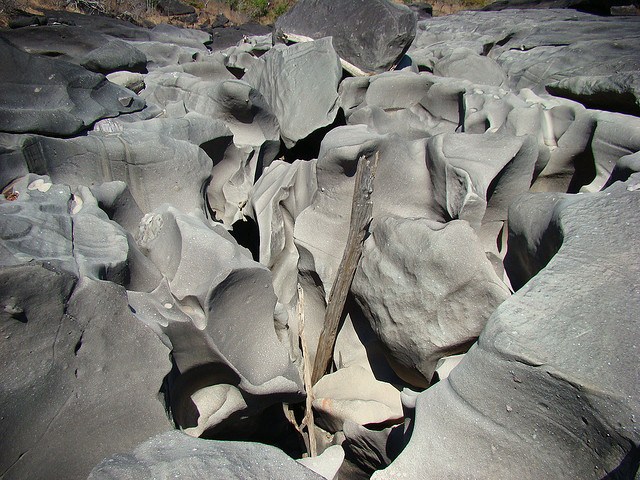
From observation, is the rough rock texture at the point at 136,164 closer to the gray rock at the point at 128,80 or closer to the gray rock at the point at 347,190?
the gray rock at the point at 347,190

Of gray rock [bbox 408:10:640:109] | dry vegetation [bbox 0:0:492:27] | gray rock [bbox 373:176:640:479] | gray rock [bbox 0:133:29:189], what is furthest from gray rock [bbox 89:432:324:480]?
dry vegetation [bbox 0:0:492:27]

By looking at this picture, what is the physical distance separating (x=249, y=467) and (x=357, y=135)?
1384 mm

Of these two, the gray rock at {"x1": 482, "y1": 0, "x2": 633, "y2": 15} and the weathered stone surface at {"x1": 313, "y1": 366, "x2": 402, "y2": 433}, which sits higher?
the gray rock at {"x1": 482, "y1": 0, "x2": 633, "y2": 15}

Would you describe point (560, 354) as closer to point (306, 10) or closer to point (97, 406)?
point (97, 406)

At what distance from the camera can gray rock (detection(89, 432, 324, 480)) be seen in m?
0.86

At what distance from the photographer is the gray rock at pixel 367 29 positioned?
314 cm

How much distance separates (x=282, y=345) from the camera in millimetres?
1709

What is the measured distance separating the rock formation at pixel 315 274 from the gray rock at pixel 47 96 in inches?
0.4

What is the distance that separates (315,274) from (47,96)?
1339 millimetres

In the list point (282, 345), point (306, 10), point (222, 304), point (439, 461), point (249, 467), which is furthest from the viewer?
point (306, 10)

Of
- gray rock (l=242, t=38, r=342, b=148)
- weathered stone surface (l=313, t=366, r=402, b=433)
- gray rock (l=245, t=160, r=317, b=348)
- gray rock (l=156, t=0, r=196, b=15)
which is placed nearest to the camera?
weathered stone surface (l=313, t=366, r=402, b=433)

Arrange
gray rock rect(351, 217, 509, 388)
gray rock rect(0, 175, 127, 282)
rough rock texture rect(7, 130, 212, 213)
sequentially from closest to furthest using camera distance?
1. gray rock rect(0, 175, 127, 282)
2. gray rock rect(351, 217, 509, 388)
3. rough rock texture rect(7, 130, 212, 213)

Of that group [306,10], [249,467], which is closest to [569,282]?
[249,467]

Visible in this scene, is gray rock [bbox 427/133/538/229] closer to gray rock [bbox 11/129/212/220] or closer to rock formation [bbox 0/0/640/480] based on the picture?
rock formation [bbox 0/0/640/480]
